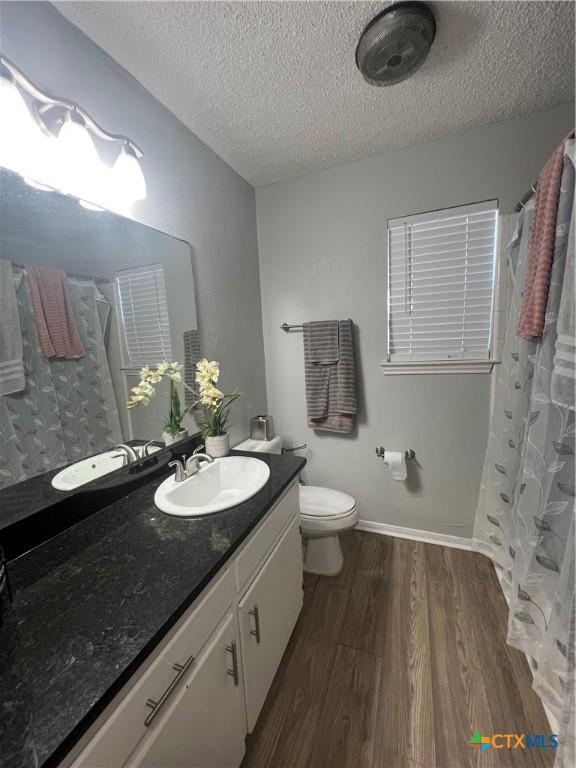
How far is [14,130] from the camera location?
2.75ft

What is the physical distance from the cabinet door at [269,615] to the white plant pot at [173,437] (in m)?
0.66

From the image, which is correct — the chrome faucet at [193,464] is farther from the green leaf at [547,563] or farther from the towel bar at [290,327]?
the green leaf at [547,563]

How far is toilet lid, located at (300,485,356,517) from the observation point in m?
1.68

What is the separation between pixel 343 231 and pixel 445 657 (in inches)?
89.3

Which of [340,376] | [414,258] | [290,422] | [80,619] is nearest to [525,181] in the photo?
[414,258]

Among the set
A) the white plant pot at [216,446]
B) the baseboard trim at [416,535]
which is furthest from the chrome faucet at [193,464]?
the baseboard trim at [416,535]

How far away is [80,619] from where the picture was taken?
0.64 meters

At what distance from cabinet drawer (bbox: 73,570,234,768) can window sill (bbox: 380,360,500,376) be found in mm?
1517

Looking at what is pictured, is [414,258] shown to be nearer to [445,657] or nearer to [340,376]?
[340,376]

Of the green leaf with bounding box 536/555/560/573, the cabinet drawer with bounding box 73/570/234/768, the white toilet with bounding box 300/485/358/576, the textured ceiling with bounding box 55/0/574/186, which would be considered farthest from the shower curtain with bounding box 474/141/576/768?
the cabinet drawer with bounding box 73/570/234/768

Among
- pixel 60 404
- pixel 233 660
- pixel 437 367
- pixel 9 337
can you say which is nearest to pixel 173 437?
pixel 60 404

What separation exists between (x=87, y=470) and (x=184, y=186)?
1.38 metres

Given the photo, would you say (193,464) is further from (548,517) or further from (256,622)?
(548,517)

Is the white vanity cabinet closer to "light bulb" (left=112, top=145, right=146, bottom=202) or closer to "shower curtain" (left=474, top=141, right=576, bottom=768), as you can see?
"shower curtain" (left=474, top=141, right=576, bottom=768)
